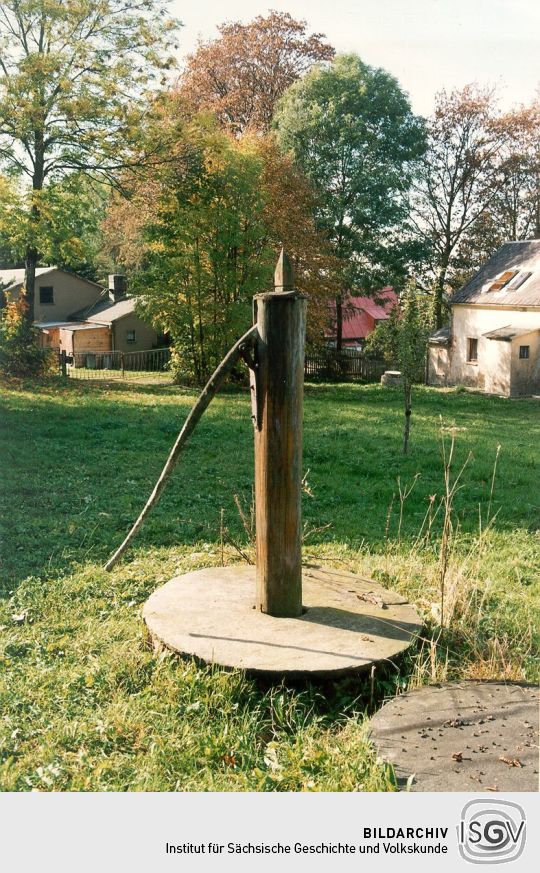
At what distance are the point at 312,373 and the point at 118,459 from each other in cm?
1818

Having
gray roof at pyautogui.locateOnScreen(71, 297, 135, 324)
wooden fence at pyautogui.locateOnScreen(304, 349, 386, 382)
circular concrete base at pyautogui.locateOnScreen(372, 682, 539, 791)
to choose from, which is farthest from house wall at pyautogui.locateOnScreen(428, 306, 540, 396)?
circular concrete base at pyautogui.locateOnScreen(372, 682, 539, 791)

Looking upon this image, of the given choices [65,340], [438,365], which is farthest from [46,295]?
[438,365]

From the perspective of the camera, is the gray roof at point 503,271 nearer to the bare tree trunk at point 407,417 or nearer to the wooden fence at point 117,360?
the wooden fence at point 117,360

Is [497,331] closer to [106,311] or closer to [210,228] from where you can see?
[210,228]

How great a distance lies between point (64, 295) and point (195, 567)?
37998 millimetres

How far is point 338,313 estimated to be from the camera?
2994 centimetres

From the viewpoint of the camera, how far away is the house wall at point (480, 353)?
27.0m

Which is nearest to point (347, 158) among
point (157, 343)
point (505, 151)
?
point (505, 151)

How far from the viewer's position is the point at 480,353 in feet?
93.7

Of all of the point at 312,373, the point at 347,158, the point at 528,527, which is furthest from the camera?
the point at 312,373

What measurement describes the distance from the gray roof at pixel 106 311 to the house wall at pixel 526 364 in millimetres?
18237

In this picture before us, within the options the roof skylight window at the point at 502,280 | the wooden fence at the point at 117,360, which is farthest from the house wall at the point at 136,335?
the roof skylight window at the point at 502,280

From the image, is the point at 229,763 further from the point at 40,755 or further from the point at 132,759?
the point at 40,755

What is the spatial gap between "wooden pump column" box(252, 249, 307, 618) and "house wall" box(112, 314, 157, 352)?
115 feet
